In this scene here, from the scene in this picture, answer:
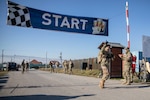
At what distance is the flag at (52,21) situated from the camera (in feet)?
47.5

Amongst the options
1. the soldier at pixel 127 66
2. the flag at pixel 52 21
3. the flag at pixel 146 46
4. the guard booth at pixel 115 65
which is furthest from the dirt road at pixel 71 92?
the guard booth at pixel 115 65

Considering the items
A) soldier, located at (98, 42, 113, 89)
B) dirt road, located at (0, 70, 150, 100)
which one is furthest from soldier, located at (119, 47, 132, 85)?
soldier, located at (98, 42, 113, 89)

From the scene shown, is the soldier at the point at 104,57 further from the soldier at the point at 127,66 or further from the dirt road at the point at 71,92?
the soldier at the point at 127,66

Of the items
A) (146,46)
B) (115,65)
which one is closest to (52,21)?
(146,46)

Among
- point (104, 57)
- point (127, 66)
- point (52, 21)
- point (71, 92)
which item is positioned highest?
point (52, 21)

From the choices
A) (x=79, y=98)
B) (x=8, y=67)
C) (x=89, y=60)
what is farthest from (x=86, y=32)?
(x=8, y=67)

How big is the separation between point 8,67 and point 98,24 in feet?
111

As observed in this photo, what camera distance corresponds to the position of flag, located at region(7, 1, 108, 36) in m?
14.5

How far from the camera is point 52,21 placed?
1606 centimetres

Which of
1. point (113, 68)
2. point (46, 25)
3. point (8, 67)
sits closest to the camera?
point (46, 25)

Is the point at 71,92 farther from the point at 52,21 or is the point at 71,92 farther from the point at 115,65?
the point at 115,65

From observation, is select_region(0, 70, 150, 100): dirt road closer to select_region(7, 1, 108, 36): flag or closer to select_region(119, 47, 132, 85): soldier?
select_region(119, 47, 132, 85): soldier

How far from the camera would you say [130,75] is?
46.6 feet

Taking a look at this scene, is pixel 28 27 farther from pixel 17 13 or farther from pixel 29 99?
pixel 29 99
